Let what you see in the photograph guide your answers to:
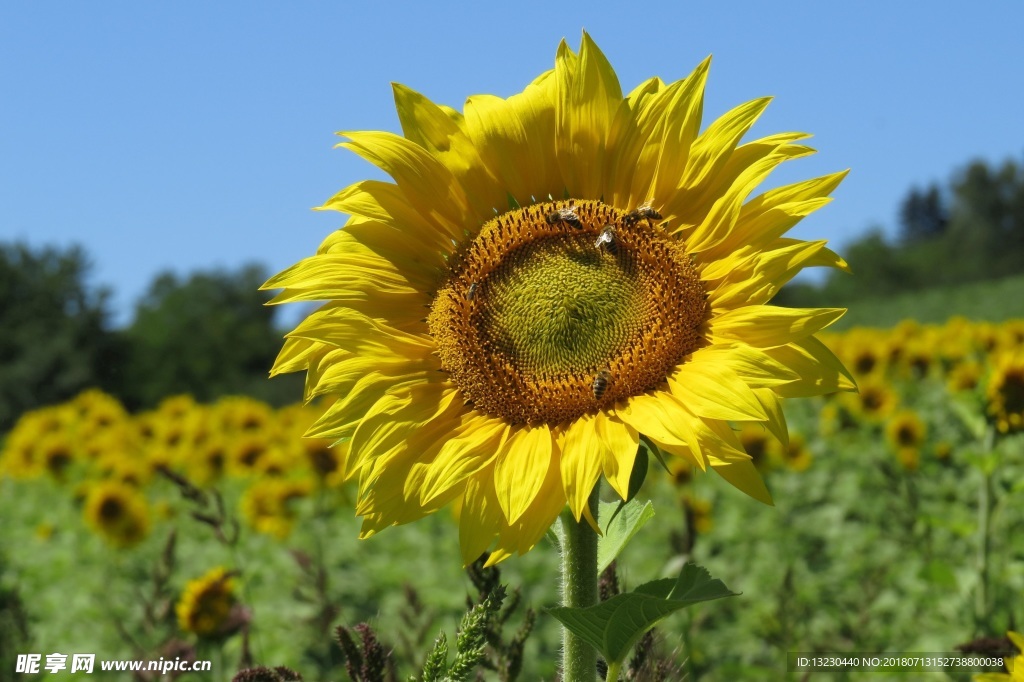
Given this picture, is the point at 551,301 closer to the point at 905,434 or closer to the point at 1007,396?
the point at 1007,396

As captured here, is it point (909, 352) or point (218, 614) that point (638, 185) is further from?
point (909, 352)

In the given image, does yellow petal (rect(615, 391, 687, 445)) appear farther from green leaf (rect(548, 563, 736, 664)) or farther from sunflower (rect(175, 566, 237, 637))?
sunflower (rect(175, 566, 237, 637))

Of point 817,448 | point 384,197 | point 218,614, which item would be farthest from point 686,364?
point 817,448

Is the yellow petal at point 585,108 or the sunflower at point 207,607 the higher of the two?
A: the yellow petal at point 585,108

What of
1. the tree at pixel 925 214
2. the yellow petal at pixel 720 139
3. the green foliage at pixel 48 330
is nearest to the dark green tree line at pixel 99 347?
the green foliage at pixel 48 330

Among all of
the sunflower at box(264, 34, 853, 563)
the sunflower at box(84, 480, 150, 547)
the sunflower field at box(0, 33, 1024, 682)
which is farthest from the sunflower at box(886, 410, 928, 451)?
the sunflower at box(264, 34, 853, 563)

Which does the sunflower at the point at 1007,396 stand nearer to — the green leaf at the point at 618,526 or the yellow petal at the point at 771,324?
the yellow petal at the point at 771,324
